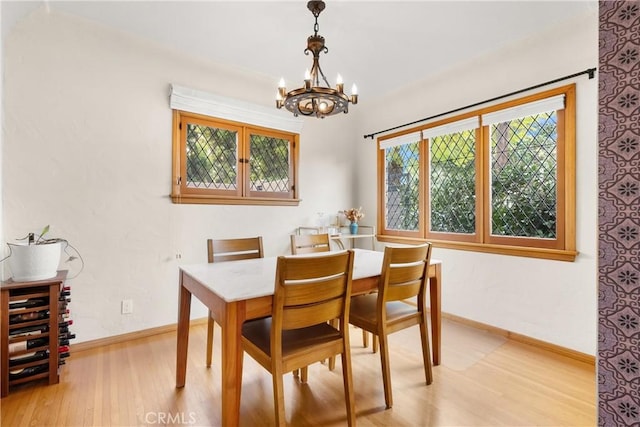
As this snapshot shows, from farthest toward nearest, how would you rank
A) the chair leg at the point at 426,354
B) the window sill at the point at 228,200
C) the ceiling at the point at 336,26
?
the window sill at the point at 228,200
the ceiling at the point at 336,26
the chair leg at the point at 426,354

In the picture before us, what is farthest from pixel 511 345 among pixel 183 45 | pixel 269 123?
pixel 183 45

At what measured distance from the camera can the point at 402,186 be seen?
362 centimetres

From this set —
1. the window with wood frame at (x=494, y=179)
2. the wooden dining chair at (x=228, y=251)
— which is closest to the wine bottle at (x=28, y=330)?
the wooden dining chair at (x=228, y=251)

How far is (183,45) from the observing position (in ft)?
8.63

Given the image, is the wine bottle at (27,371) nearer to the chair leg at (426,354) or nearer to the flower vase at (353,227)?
the chair leg at (426,354)

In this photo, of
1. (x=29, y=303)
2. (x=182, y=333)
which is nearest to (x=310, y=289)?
(x=182, y=333)

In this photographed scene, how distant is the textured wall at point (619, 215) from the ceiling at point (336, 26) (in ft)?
5.44

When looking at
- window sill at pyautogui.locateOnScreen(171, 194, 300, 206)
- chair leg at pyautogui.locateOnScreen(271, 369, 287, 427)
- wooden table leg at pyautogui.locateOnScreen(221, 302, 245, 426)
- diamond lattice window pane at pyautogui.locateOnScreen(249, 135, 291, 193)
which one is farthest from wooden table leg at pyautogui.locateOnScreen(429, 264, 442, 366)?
diamond lattice window pane at pyautogui.locateOnScreen(249, 135, 291, 193)

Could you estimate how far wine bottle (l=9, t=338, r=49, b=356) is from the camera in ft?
5.83

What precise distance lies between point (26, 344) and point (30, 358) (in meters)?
0.10

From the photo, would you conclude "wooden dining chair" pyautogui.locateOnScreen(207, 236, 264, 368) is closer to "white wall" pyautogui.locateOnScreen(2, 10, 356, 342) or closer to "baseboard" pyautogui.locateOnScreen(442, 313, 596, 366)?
"white wall" pyautogui.locateOnScreen(2, 10, 356, 342)

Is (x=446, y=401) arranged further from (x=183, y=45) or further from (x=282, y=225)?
(x=183, y=45)

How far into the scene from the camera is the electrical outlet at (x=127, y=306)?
2489 mm

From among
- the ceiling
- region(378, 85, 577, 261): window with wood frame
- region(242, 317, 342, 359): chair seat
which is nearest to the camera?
region(242, 317, 342, 359): chair seat
